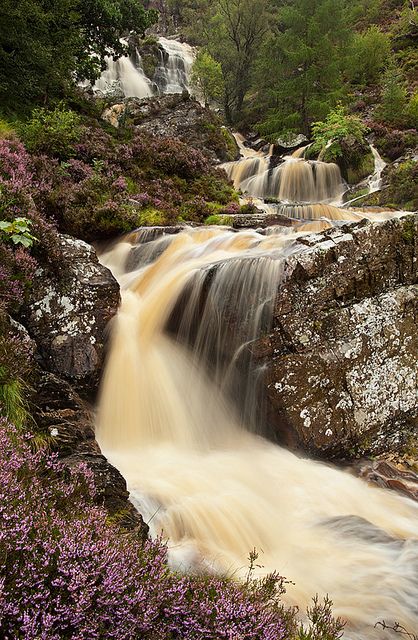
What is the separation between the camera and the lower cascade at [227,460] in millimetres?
3529

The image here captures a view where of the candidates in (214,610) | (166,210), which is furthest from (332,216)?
(214,610)

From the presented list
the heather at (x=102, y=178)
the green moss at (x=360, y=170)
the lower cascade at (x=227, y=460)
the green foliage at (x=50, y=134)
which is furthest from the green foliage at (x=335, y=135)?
the lower cascade at (x=227, y=460)

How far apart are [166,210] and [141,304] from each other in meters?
5.05

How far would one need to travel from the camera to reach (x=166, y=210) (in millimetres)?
11344

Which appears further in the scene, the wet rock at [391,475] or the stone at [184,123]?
the stone at [184,123]

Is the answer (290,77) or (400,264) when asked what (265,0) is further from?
(400,264)

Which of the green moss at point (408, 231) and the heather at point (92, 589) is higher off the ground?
the green moss at point (408, 231)

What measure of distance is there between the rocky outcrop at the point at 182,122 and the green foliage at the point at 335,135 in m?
4.39

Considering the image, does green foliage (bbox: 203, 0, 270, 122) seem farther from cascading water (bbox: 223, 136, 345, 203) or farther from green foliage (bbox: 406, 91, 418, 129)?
cascading water (bbox: 223, 136, 345, 203)

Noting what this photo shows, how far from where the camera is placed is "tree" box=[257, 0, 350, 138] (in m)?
24.7

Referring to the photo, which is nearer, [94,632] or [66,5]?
[94,632]

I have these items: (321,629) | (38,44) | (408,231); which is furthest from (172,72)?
(321,629)

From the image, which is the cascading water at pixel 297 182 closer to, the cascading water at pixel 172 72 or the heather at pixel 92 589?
the heather at pixel 92 589

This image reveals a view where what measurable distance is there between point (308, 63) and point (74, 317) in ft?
86.4
